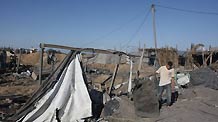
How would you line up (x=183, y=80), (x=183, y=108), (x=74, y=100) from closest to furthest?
(x=74, y=100) → (x=183, y=108) → (x=183, y=80)

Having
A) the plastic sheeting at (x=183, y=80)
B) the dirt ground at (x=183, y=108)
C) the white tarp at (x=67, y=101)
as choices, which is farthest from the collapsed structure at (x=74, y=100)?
the plastic sheeting at (x=183, y=80)

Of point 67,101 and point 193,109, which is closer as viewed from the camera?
point 67,101

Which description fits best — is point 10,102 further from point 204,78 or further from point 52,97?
point 204,78

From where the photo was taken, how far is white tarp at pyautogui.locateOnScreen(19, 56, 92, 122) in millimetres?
7324

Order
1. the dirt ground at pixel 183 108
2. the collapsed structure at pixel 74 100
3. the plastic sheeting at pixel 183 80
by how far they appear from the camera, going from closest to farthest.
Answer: the collapsed structure at pixel 74 100, the dirt ground at pixel 183 108, the plastic sheeting at pixel 183 80

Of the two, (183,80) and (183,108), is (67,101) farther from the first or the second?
(183,80)

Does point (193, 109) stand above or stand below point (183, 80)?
below

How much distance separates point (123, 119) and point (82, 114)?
1.29 meters

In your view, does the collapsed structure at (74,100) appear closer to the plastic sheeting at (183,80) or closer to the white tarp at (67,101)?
the white tarp at (67,101)

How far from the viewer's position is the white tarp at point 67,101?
732 centimetres

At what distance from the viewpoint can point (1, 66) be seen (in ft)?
80.3

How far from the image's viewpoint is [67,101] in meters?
7.78

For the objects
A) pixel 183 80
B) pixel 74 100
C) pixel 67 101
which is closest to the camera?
pixel 67 101

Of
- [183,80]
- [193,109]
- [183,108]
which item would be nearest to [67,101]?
[183,108]
